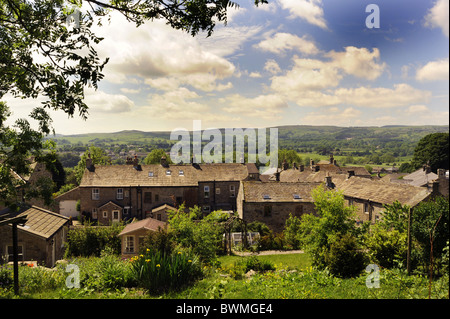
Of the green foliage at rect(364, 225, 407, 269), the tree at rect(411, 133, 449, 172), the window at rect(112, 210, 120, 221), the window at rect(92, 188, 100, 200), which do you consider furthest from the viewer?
the tree at rect(411, 133, 449, 172)

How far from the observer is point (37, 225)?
18500 mm

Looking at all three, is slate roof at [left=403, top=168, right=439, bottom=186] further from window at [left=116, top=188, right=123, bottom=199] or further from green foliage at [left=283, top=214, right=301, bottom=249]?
window at [left=116, top=188, right=123, bottom=199]

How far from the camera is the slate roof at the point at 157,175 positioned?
1473 inches

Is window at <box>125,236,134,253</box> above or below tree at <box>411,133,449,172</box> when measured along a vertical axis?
below

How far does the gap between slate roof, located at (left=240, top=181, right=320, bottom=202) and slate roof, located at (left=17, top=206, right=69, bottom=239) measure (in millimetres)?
17382

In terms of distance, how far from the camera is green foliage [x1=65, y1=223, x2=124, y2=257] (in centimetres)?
2058

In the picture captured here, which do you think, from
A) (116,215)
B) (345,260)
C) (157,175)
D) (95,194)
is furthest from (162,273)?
(95,194)

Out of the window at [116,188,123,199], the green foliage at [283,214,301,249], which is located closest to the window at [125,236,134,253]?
the green foliage at [283,214,301,249]

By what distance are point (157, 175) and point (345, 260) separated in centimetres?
3011

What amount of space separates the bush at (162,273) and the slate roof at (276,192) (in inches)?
854

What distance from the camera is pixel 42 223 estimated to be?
1912 cm

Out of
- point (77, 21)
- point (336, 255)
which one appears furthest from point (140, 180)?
point (77, 21)

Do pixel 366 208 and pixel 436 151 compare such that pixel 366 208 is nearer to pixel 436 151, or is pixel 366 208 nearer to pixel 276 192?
pixel 276 192
